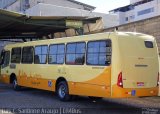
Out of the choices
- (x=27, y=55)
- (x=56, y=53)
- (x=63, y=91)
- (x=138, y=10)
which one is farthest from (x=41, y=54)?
(x=138, y=10)

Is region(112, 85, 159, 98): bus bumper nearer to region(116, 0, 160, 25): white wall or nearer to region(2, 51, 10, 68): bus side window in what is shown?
region(2, 51, 10, 68): bus side window

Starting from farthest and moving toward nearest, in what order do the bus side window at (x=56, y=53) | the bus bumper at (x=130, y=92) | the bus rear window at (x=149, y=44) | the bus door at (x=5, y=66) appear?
1. the bus door at (x=5, y=66)
2. the bus side window at (x=56, y=53)
3. the bus rear window at (x=149, y=44)
4. the bus bumper at (x=130, y=92)

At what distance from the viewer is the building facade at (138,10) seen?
88.8 m

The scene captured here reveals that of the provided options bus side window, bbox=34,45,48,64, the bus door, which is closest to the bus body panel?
bus side window, bbox=34,45,48,64

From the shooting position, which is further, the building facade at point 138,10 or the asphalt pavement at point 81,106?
the building facade at point 138,10

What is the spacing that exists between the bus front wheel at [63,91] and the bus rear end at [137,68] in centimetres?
341

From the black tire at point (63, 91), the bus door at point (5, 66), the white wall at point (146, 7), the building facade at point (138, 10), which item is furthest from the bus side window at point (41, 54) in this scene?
the white wall at point (146, 7)

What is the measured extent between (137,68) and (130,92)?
88 centimetres

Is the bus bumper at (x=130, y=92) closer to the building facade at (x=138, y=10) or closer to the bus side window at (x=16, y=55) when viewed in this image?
the bus side window at (x=16, y=55)

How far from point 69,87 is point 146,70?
3563 millimetres

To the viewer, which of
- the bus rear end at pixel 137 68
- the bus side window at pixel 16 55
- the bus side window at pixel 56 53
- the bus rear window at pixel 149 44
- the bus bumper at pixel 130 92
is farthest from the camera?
the bus side window at pixel 16 55

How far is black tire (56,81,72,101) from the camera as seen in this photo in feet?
50.1

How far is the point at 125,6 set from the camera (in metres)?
103

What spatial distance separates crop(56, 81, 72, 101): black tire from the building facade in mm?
67543
